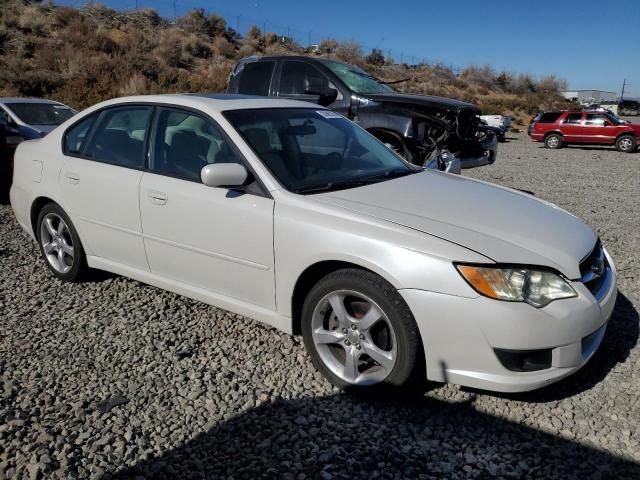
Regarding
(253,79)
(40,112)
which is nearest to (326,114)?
(253,79)

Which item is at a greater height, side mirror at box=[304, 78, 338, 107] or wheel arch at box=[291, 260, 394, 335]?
side mirror at box=[304, 78, 338, 107]

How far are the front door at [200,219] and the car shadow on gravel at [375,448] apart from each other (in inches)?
30.1

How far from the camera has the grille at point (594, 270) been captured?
289cm

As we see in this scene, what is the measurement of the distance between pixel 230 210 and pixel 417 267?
121 centimetres

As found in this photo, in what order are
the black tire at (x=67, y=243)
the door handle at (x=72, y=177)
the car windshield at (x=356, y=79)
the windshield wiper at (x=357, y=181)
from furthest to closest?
the car windshield at (x=356, y=79) → the black tire at (x=67, y=243) → the door handle at (x=72, y=177) → the windshield wiper at (x=357, y=181)

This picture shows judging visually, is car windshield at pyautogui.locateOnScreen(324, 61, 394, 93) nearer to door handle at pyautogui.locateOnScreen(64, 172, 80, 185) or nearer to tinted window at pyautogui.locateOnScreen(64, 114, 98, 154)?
tinted window at pyautogui.locateOnScreen(64, 114, 98, 154)

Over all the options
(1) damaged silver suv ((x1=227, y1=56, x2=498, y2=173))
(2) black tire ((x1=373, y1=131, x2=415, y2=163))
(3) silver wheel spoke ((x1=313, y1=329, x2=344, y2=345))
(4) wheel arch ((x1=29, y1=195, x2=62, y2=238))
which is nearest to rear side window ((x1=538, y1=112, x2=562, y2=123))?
(1) damaged silver suv ((x1=227, y1=56, x2=498, y2=173))

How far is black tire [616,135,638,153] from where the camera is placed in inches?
795

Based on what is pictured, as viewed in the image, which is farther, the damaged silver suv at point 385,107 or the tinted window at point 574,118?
the tinted window at point 574,118

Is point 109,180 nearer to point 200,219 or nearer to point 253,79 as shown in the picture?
point 200,219

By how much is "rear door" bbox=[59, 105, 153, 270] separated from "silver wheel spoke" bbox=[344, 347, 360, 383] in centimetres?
169

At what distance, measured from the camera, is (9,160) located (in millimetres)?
8148

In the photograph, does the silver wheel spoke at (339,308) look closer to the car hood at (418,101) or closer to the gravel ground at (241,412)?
the gravel ground at (241,412)

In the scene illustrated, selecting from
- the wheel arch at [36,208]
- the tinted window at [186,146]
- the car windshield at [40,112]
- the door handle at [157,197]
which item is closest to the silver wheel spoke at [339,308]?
the tinted window at [186,146]
